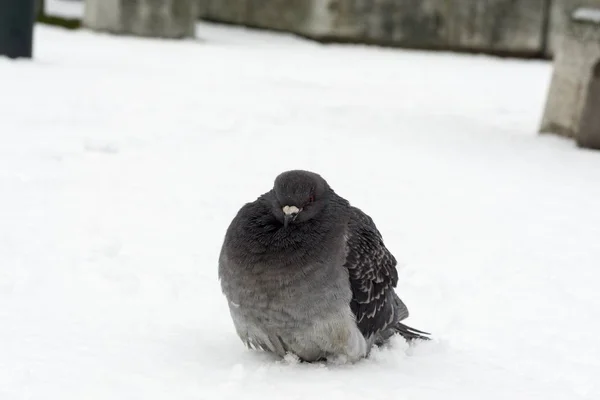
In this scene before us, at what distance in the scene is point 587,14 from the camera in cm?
873

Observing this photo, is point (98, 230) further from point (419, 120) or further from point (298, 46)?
point (298, 46)

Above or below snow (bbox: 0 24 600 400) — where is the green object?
above

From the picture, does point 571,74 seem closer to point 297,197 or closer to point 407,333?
point 407,333

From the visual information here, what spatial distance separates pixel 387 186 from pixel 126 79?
4208 millimetres

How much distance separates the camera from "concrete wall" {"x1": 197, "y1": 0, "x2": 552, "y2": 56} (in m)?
14.6

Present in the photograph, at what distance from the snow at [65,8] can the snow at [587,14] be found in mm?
8616

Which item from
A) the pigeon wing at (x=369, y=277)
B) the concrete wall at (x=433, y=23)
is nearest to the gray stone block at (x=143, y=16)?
the concrete wall at (x=433, y=23)

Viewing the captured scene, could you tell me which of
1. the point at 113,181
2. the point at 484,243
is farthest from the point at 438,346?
the point at 113,181

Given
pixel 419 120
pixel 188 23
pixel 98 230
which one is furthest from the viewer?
pixel 188 23

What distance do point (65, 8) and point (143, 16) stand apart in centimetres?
255

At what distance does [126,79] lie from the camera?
1037 cm

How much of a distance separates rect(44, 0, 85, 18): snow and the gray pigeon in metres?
12.5

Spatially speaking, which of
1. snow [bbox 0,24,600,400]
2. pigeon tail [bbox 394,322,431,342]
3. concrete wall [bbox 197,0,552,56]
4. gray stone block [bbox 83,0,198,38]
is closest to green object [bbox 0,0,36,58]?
snow [bbox 0,24,600,400]

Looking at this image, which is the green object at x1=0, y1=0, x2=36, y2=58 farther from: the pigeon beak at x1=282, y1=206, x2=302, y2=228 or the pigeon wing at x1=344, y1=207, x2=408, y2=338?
the pigeon beak at x1=282, y1=206, x2=302, y2=228
